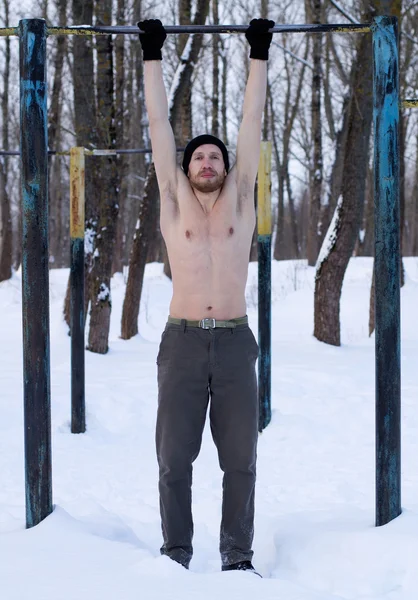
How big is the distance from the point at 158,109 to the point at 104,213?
19.5ft

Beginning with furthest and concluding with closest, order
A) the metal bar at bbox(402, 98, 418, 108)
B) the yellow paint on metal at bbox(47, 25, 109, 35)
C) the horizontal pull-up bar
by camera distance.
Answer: the metal bar at bbox(402, 98, 418, 108), the yellow paint on metal at bbox(47, 25, 109, 35), the horizontal pull-up bar

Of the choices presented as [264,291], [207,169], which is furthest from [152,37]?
[264,291]

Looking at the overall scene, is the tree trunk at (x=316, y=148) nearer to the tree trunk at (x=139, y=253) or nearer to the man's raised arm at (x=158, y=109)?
the tree trunk at (x=139, y=253)

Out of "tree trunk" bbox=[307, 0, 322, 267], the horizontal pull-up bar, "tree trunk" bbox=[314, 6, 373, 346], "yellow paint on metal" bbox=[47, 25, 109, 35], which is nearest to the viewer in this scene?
the horizontal pull-up bar

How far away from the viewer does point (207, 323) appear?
10.5 feet

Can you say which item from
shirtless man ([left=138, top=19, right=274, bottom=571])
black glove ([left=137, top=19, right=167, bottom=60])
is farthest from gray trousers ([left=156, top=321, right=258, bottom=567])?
black glove ([left=137, top=19, right=167, bottom=60])

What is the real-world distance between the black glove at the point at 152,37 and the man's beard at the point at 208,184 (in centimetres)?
58

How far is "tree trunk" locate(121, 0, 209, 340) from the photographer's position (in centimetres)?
991

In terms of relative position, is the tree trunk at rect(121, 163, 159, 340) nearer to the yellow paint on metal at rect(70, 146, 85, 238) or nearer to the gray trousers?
the yellow paint on metal at rect(70, 146, 85, 238)

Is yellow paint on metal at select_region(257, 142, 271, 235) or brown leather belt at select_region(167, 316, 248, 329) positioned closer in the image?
brown leather belt at select_region(167, 316, 248, 329)

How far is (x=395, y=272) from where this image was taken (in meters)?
3.46

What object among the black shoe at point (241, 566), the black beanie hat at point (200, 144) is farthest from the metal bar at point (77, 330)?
the black shoe at point (241, 566)

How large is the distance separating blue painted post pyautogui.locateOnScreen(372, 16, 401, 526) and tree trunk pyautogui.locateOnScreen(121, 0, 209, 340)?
256 inches

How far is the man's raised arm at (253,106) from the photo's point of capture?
329 centimetres
